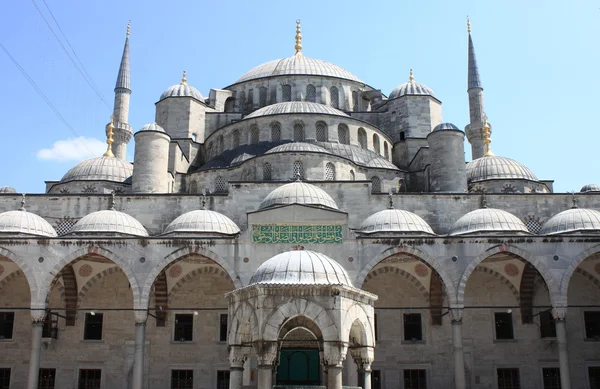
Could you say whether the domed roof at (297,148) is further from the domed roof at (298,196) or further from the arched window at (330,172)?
the domed roof at (298,196)

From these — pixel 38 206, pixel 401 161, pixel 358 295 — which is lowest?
pixel 358 295

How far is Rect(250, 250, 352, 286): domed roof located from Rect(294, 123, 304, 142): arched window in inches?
568

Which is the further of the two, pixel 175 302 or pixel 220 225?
pixel 175 302

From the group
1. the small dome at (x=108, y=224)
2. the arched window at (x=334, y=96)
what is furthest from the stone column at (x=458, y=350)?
the arched window at (x=334, y=96)

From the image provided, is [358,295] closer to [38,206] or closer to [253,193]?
[253,193]

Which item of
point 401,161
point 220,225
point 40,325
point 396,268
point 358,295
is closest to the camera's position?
point 358,295

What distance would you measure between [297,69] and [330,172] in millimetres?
7753

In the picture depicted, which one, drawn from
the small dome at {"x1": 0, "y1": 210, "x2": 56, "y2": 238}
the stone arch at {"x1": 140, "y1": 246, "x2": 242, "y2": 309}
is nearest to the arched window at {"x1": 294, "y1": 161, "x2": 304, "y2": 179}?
the stone arch at {"x1": 140, "y1": 246, "x2": 242, "y2": 309}

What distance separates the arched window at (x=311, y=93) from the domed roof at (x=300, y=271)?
18.3m

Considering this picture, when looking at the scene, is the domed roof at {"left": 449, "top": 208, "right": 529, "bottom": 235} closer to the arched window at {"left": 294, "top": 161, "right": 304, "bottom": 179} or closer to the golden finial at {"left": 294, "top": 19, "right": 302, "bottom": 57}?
the arched window at {"left": 294, "top": 161, "right": 304, "bottom": 179}

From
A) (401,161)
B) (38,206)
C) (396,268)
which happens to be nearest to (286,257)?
(396,268)

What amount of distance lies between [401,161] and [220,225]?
376 inches

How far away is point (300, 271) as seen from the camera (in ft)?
28.3

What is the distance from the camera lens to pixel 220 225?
18078 mm
